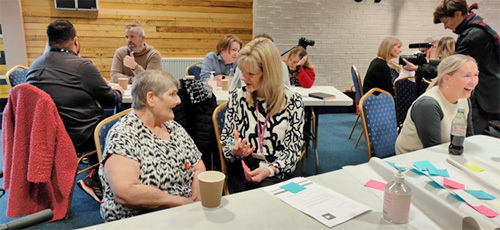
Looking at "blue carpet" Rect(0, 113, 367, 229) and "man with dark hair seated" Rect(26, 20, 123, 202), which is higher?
"man with dark hair seated" Rect(26, 20, 123, 202)

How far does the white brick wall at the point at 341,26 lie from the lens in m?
5.92

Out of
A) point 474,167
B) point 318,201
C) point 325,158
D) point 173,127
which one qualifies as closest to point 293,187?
point 318,201

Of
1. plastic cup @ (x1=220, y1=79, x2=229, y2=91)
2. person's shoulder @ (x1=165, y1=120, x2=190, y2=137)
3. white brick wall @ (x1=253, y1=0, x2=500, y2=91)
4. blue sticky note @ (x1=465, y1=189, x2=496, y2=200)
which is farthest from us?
white brick wall @ (x1=253, y1=0, x2=500, y2=91)

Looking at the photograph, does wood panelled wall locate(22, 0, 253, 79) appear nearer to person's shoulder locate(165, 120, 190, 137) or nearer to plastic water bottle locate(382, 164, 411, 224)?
person's shoulder locate(165, 120, 190, 137)

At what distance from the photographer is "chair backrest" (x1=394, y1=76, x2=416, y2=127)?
3633 mm

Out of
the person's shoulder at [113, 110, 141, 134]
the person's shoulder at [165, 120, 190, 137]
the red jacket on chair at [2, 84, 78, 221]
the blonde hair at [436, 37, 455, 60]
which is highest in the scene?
the blonde hair at [436, 37, 455, 60]

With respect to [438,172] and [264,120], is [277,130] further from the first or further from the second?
[438,172]

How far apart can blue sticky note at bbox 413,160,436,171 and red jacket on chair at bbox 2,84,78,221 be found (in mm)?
1797

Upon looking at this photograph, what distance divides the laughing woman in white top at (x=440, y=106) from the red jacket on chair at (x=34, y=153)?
1898mm

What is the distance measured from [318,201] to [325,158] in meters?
2.59

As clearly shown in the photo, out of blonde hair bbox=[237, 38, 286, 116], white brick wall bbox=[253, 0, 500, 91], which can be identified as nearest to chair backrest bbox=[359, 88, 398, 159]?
blonde hair bbox=[237, 38, 286, 116]

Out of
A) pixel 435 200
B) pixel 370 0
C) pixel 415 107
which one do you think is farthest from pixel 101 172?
pixel 370 0

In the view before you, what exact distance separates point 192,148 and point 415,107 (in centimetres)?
122

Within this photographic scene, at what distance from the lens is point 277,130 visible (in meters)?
1.91
